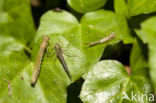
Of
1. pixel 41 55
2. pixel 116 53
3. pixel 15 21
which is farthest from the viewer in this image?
pixel 15 21

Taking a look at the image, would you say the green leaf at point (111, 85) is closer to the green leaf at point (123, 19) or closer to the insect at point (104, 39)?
the insect at point (104, 39)

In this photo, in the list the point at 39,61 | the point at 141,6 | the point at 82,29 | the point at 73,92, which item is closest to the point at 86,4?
the point at 82,29

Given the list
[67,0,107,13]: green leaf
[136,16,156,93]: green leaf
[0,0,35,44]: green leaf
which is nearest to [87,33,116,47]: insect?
[67,0,107,13]: green leaf

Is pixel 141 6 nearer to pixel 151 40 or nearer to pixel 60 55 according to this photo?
pixel 151 40

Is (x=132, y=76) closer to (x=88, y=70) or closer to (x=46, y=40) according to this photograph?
(x=88, y=70)

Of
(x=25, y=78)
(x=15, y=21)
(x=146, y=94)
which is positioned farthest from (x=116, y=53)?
(x=15, y=21)

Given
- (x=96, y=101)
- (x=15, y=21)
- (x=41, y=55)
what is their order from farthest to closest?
(x=15, y=21)
(x=41, y=55)
(x=96, y=101)
